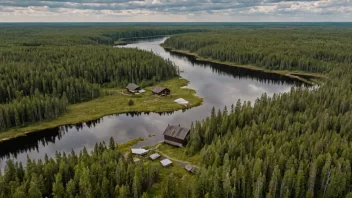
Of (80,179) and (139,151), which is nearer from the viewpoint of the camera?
(80,179)

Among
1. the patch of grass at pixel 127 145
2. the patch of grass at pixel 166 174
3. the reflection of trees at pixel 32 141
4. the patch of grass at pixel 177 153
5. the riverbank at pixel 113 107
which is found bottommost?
the reflection of trees at pixel 32 141

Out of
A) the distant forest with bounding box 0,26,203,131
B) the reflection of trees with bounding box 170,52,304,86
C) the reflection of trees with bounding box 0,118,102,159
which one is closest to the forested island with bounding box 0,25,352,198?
the reflection of trees with bounding box 0,118,102,159

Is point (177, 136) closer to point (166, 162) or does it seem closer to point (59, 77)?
point (166, 162)

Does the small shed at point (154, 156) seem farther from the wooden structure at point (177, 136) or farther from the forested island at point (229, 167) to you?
the wooden structure at point (177, 136)

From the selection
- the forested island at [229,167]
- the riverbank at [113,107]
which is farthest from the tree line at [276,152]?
the riverbank at [113,107]

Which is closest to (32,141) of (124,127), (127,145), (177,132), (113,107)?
(124,127)
